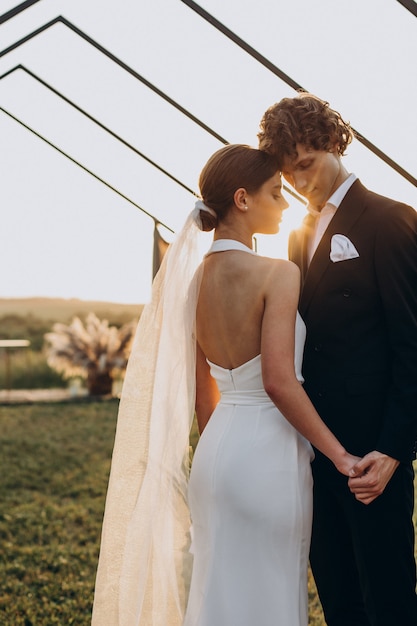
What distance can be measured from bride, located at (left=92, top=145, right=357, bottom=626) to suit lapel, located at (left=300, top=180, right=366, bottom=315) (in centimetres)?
14

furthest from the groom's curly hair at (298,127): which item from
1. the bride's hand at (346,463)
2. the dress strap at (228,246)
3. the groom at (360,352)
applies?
the bride's hand at (346,463)

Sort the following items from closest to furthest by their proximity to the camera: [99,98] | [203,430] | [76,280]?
[203,430], [99,98], [76,280]

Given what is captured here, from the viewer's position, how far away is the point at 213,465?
243 cm

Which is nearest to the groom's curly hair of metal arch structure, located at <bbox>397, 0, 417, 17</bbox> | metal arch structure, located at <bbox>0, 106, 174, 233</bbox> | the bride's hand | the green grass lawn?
metal arch structure, located at <bbox>397, 0, 417, 17</bbox>

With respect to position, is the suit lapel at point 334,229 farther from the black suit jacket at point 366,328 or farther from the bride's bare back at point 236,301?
the bride's bare back at point 236,301

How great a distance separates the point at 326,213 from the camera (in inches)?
102

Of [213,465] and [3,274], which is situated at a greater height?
[3,274]

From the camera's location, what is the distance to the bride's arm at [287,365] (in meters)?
2.30

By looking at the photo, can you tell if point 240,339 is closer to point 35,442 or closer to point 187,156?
point 187,156

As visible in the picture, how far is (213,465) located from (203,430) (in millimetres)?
252

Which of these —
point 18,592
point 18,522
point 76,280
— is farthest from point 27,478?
point 76,280

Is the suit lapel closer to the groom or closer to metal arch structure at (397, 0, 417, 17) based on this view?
the groom

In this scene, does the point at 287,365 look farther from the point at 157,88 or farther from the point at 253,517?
the point at 157,88

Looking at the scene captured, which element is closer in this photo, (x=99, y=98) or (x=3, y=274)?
(x=99, y=98)
